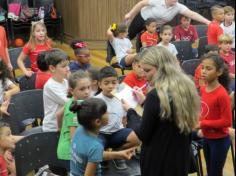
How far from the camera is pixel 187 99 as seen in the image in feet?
7.46

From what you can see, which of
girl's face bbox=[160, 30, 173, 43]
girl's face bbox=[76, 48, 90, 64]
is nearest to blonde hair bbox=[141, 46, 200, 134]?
girl's face bbox=[76, 48, 90, 64]

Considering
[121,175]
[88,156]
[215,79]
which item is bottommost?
[121,175]

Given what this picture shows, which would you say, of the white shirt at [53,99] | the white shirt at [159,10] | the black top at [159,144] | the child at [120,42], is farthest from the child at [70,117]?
the white shirt at [159,10]

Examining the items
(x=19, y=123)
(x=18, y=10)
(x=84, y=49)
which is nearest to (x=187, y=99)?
(x=19, y=123)

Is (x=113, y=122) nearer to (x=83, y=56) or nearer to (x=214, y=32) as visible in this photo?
(x=83, y=56)

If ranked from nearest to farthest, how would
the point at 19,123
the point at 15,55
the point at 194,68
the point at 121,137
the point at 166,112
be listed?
the point at 166,112
the point at 121,137
the point at 19,123
the point at 194,68
the point at 15,55

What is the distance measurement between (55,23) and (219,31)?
4.85m

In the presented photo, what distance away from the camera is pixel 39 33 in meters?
4.93

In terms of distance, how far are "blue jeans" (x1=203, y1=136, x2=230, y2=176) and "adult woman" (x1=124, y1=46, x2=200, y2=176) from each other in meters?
0.72

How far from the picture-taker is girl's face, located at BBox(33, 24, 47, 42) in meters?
4.90

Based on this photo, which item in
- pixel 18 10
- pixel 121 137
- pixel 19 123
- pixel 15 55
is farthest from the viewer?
pixel 18 10

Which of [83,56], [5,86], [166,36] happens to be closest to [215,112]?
[83,56]

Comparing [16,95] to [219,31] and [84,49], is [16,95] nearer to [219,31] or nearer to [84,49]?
[84,49]

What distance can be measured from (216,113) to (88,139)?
3.52ft
